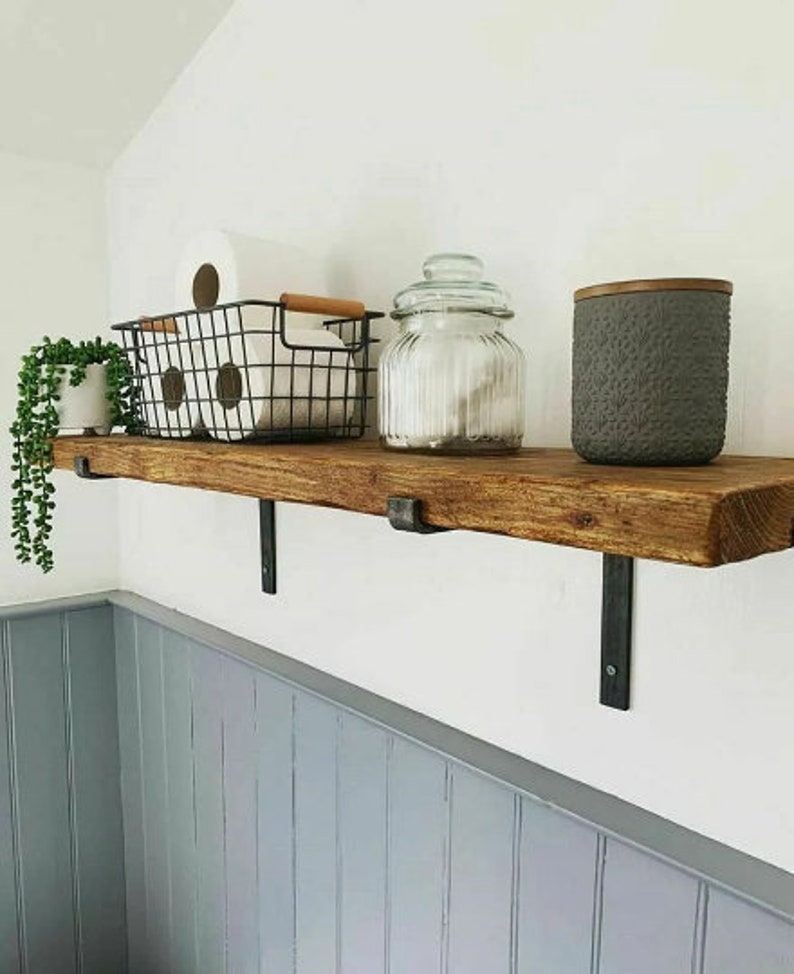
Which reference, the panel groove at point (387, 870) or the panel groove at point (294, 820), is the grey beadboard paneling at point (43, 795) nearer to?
the panel groove at point (294, 820)

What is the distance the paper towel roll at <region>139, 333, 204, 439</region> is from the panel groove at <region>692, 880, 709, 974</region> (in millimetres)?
699

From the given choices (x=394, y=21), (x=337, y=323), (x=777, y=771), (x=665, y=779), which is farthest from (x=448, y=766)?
(x=394, y=21)

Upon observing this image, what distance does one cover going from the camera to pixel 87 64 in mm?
1304

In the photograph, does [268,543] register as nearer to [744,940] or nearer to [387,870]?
[387,870]

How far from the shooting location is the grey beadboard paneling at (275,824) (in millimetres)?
1233

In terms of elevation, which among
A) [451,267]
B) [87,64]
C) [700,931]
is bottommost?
[700,931]

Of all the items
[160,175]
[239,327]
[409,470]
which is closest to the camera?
[409,470]

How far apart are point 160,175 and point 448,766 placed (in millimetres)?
1041

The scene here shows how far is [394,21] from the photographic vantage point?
39.3 inches

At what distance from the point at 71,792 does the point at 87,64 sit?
4.08 feet

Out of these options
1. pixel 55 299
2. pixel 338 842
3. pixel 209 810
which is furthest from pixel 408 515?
pixel 55 299

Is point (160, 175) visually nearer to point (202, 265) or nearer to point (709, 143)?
point (202, 265)

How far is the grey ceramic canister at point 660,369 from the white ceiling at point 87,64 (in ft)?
3.10

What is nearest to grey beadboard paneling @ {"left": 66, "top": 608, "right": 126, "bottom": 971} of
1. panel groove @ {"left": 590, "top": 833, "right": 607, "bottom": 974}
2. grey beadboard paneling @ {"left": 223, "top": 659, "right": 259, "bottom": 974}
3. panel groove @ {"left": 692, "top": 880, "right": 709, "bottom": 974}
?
grey beadboard paneling @ {"left": 223, "top": 659, "right": 259, "bottom": 974}
